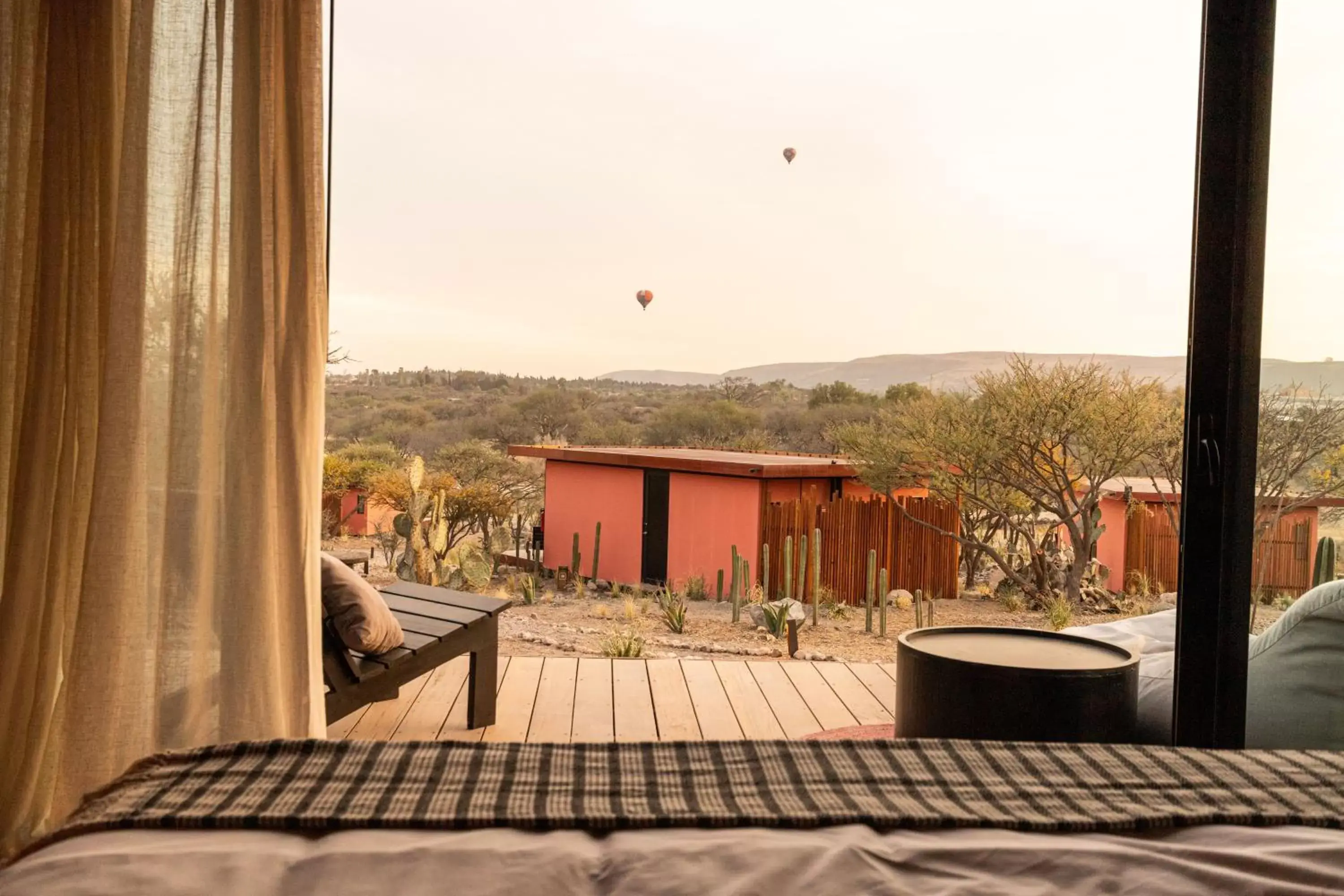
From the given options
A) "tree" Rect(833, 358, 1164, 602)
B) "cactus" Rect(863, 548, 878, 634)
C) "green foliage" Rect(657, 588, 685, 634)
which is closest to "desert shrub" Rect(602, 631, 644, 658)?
"green foliage" Rect(657, 588, 685, 634)

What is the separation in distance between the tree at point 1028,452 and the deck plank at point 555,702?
17.8 feet

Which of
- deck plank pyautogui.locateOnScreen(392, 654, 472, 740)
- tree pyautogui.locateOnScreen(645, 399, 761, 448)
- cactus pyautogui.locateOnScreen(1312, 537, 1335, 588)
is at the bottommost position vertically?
deck plank pyautogui.locateOnScreen(392, 654, 472, 740)

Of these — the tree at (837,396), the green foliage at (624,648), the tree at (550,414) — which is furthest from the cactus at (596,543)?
the tree at (837,396)

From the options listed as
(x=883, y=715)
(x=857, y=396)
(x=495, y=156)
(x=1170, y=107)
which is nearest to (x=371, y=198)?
(x=495, y=156)

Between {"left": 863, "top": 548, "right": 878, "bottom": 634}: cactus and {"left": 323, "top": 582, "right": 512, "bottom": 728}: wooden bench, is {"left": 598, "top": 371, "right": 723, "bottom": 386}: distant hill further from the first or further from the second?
{"left": 323, "top": 582, "right": 512, "bottom": 728}: wooden bench

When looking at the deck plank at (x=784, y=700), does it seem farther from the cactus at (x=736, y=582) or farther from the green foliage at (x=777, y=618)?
the cactus at (x=736, y=582)

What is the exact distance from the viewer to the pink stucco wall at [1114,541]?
8.59 meters

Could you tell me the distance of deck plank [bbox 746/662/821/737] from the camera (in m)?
3.02

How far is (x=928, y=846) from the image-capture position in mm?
906

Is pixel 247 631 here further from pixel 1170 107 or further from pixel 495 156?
pixel 495 156

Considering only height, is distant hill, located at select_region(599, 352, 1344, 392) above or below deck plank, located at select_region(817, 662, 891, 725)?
above

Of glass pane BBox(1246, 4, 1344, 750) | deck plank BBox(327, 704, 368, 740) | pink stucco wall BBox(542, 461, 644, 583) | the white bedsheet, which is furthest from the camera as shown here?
pink stucco wall BBox(542, 461, 644, 583)

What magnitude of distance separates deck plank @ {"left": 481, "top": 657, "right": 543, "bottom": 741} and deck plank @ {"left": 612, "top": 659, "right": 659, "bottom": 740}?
11.2 inches

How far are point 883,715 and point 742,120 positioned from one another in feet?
53.0
